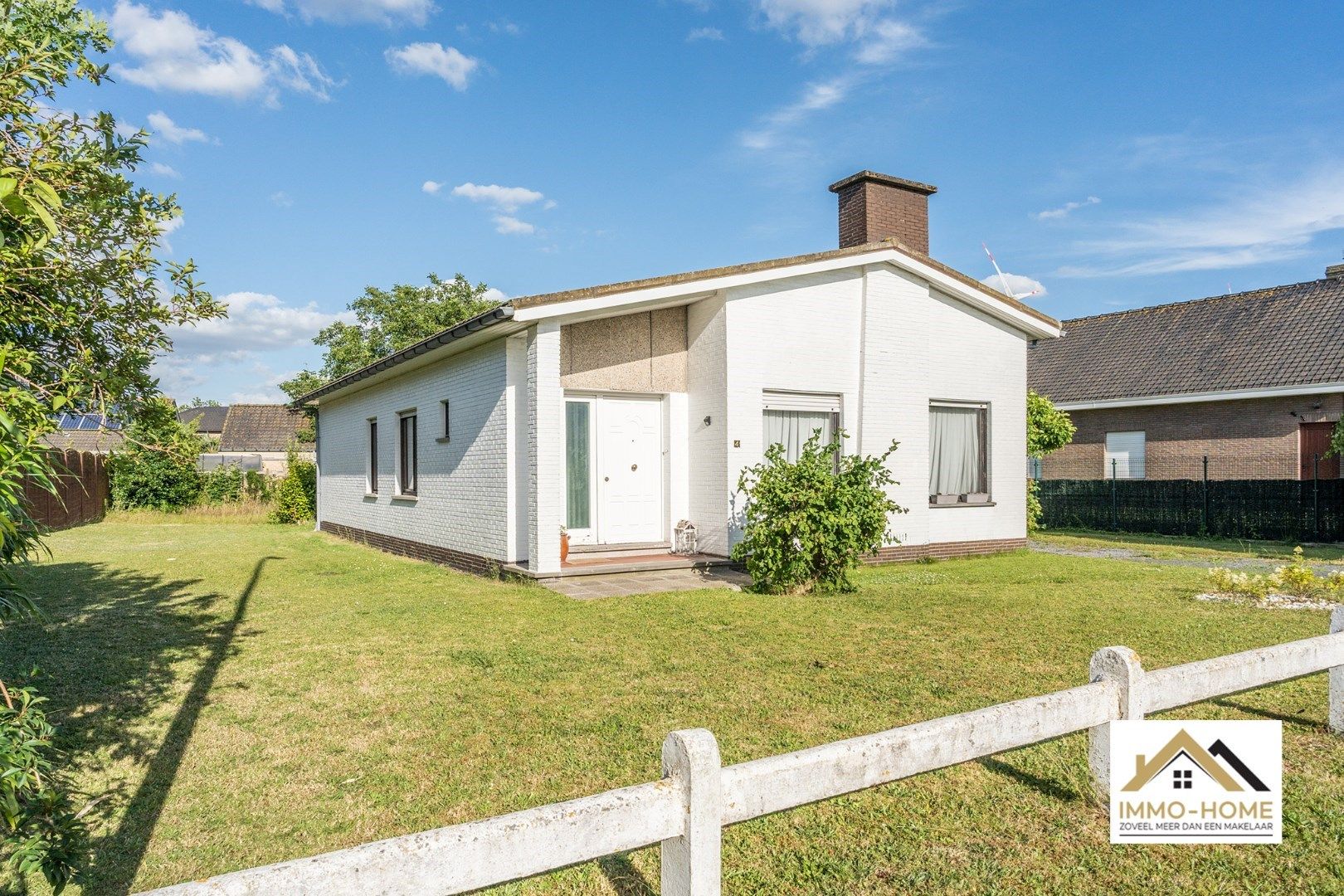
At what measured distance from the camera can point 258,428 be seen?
4800 cm

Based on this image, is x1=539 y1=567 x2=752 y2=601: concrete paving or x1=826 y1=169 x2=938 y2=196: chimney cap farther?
x1=826 y1=169 x2=938 y2=196: chimney cap

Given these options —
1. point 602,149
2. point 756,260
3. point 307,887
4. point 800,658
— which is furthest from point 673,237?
point 307,887

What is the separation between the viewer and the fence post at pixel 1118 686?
331 centimetres

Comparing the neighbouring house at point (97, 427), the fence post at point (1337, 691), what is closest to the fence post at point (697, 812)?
the neighbouring house at point (97, 427)

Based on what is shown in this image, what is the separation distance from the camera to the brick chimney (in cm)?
1269

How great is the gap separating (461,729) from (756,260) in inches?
306

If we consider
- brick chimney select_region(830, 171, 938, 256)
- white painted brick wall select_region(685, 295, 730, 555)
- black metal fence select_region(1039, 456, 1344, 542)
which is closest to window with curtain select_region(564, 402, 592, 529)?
white painted brick wall select_region(685, 295, 730, 555)

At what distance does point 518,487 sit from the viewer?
10164 millimetres

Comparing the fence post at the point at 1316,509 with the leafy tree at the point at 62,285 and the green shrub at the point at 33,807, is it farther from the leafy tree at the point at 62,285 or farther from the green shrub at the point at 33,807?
the green shrub at the point at 33,807

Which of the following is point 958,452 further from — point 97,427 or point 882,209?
point 97,427

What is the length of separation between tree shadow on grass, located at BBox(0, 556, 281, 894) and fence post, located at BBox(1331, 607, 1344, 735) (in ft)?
18.8

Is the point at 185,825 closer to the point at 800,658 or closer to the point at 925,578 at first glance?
the point at 800,658

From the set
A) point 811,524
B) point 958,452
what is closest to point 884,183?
point 958,452

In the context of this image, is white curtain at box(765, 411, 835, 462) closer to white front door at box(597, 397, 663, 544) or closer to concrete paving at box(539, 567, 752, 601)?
white front door at box(597, 397, 663, 544)
